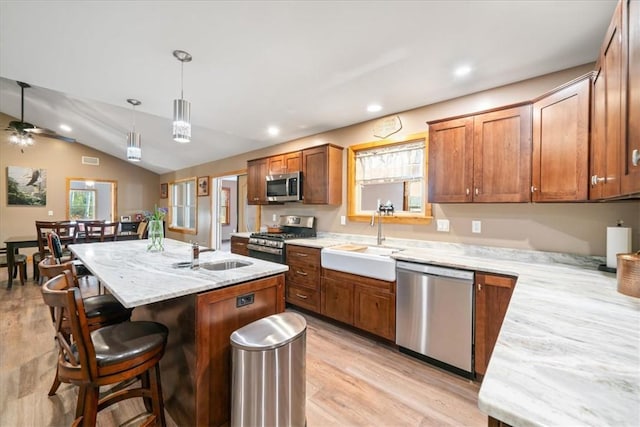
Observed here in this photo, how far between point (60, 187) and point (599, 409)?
9812mm

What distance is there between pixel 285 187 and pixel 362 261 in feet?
6.07

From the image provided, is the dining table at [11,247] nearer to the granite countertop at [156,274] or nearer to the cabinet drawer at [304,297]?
the granite countertop at [156,274]

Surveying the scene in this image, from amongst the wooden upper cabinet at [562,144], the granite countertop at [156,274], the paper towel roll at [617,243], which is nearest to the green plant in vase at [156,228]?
the granite countertop at [156,274]

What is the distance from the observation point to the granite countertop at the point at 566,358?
0.57 meters

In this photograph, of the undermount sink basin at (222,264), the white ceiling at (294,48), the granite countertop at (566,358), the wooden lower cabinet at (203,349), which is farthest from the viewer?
the undermount sink basin at (222,264)

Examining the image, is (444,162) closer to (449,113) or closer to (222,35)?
(449,113)

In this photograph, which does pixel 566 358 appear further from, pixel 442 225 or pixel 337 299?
pixel 337 299

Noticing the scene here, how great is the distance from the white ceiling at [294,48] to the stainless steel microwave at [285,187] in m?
0.98

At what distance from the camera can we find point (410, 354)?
2449 mm

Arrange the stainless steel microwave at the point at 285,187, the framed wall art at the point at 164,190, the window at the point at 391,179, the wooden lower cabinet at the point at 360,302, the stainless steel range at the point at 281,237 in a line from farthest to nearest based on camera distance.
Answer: the framed wall art at the point at 164,190, the stainless steel microwave at the point at 285,187, the stainless steel range at the point at 281,237, the window at the point at 391,179, the wooden lower cabinet at the point at 360,302

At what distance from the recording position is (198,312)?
1.45 m

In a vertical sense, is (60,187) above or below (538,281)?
above

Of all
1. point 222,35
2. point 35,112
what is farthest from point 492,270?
point 35,112

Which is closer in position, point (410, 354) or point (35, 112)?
point (410, 354)
